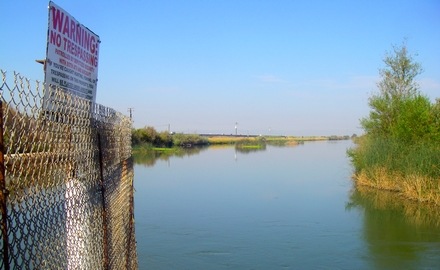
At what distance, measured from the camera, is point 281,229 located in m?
12.0

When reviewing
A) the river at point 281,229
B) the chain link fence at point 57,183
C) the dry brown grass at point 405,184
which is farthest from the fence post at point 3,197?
the dry brown grass at point 405,184

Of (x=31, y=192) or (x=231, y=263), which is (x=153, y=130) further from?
(x=31, y=192)

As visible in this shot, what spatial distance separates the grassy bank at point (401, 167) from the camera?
49.3ft

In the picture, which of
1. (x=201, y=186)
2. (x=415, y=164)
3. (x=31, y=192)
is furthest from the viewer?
(x=201, y=186)

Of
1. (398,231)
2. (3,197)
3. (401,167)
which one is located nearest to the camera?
(3,197)

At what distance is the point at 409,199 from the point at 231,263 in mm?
9510

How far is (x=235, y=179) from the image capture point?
77.8ft

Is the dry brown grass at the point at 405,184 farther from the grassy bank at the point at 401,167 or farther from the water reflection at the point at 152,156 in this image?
the water reflection at the point at 152,156

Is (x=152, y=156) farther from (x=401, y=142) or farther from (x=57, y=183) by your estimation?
(x=57, y=183)

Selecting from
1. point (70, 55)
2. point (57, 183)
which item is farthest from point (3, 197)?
point (70, 55)

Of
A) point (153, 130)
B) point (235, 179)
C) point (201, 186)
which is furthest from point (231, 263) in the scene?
point (153, 130)

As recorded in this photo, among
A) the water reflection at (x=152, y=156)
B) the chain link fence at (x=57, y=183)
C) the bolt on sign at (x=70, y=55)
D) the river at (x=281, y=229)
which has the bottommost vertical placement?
the river at (x=281, y=229)

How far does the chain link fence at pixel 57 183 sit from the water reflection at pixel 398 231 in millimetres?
6819

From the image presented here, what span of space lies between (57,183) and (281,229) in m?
10.0
